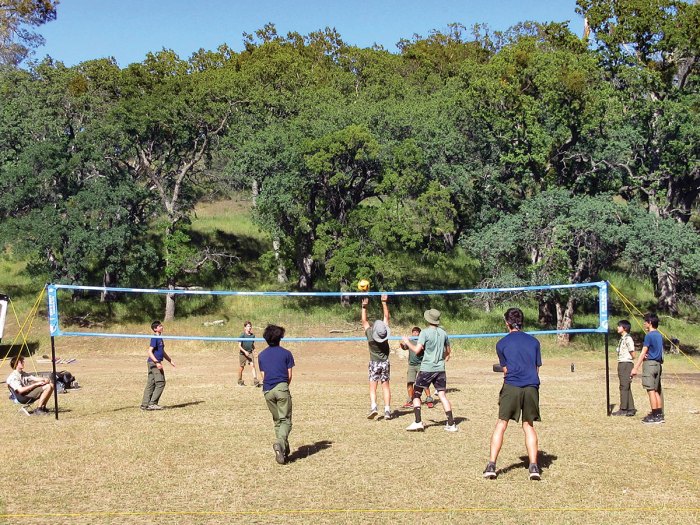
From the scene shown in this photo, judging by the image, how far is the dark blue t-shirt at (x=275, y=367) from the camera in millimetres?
12609

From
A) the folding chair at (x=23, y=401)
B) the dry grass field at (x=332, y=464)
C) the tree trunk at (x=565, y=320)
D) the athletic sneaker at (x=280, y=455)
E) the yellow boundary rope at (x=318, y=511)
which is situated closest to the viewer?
the yellow boundary rope at (x=318, y=511)

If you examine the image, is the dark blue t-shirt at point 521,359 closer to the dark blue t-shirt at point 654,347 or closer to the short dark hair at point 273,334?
the short dark hair at point 273,334

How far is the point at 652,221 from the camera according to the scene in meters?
36.2

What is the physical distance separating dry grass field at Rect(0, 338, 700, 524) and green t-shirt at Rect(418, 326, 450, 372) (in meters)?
1.17

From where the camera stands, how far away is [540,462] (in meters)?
12.6

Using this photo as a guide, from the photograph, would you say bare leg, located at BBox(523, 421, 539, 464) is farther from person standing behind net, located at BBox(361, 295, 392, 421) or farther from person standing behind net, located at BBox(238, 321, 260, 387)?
person standing behind net, located at BBox(238, 321, 260, 387)

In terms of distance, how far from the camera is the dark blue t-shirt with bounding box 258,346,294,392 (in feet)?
41.4

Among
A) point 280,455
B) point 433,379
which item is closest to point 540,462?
point 433,379

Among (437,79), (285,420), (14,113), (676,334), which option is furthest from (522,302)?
(285,420)

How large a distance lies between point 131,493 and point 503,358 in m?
5.20

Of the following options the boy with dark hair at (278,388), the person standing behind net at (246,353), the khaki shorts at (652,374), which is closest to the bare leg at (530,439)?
the boy with dark hair at (278,388)

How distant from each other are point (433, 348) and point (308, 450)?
2.76 metres

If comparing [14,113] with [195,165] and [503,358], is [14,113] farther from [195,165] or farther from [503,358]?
[503,358]

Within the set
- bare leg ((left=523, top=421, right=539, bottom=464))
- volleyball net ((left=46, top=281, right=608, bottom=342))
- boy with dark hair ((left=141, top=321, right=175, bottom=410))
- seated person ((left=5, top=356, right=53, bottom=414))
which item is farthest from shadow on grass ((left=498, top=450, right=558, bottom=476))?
volleyball net ((left=46, top=281, right=608, bottom=342))
